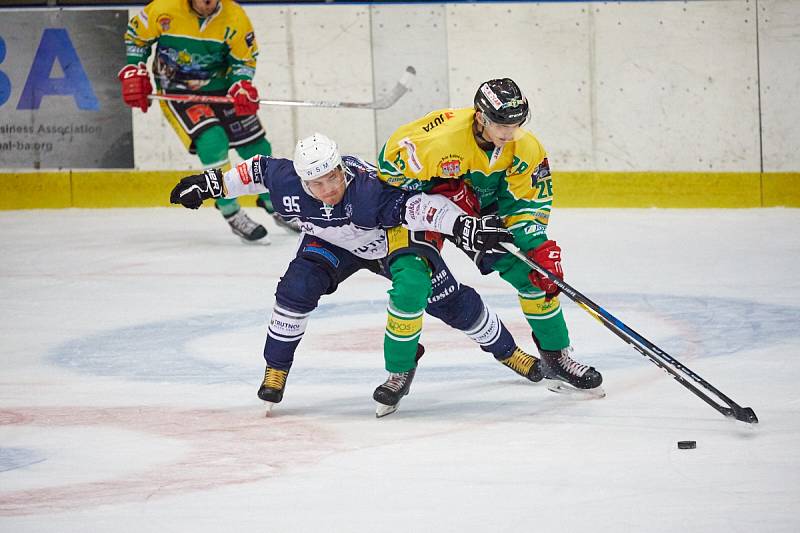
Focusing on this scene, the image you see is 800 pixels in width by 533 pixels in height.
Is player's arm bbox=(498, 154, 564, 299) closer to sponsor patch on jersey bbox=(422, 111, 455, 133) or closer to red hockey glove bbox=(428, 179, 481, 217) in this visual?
red hockey glove bbox=(428, 179, 481, 217)

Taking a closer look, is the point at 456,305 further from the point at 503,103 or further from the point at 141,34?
the point at 141,34

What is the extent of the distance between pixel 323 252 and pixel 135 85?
3.49m

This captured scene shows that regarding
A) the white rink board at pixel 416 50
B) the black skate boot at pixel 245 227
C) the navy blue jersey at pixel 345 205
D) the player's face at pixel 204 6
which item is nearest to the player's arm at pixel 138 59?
the player's face at pixel 204 6

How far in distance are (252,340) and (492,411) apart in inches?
57.6

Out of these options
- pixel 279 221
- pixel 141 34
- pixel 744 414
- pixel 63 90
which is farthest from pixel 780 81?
pixel 744 414

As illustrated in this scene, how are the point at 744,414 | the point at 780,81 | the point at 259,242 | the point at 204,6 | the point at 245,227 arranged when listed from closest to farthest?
the point at 744,414
the point at 204,6
the point at 245,227
the point at 259,242
the point at 780,81

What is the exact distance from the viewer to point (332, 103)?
25.9ft

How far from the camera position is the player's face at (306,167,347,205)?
4.15m

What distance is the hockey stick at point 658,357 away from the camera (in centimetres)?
386

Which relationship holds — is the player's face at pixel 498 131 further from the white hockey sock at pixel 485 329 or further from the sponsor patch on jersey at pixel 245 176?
the sponsor patch on jersey at pixel 245 176

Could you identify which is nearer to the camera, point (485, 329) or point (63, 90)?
point (485, 329)

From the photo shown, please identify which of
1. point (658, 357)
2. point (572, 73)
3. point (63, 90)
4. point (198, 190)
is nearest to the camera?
point (658, 357)

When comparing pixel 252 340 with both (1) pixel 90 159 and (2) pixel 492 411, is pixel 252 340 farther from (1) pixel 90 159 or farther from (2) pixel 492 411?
(1) pixel 90 159

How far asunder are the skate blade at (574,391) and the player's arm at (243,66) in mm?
3452
